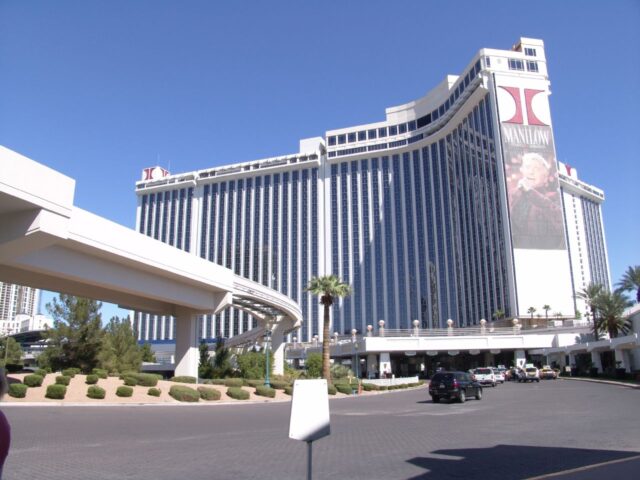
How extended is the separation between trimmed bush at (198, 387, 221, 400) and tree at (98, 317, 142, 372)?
410 inches

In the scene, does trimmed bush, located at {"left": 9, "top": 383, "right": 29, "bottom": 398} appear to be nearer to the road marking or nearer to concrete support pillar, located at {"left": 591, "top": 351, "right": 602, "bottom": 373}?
the road marking

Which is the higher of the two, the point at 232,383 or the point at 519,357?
the point at 519,357

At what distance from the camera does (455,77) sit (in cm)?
12025

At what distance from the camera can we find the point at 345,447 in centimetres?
1232

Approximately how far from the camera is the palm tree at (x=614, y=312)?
197 ft

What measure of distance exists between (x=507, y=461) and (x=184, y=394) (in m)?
22.6

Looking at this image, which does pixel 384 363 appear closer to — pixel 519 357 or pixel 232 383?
pixel 519 357

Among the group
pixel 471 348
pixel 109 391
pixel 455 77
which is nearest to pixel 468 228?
pixel 455 77

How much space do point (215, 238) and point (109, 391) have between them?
11139 centimetres

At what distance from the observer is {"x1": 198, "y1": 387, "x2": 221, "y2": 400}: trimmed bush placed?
30938 millimetres

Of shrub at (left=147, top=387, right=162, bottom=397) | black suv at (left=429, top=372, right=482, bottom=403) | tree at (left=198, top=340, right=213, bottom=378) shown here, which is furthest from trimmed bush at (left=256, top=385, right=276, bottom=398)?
tree at (left=198, top=340, right=213, bottom=378)

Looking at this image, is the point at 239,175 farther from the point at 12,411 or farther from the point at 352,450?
the point at 352,450

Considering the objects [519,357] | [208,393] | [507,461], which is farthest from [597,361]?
[507,461]

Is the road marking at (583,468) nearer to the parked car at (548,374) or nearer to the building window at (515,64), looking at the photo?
the parked car at (548,374)
